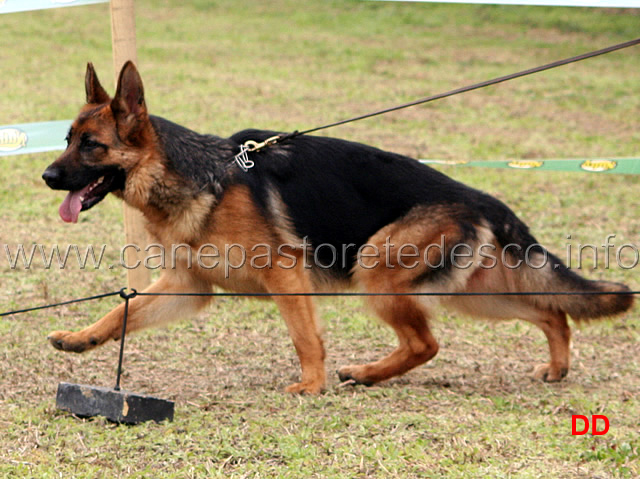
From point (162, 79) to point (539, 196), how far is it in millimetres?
7178

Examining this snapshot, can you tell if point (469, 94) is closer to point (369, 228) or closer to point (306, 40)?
point (306, 40)

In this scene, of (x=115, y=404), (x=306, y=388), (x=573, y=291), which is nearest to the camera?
(x=115, y=404)

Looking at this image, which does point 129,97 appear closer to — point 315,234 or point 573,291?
point 315,234

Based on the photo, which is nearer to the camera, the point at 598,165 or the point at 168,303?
the point at 168,303

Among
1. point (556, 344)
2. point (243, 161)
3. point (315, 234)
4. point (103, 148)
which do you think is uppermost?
point (103, 148)

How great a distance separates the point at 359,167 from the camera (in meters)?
5.09

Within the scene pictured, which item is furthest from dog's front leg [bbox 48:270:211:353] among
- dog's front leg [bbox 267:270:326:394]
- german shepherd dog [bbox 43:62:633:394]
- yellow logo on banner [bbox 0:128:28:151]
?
yellow logo on banner [bbox 0:128:28:151]

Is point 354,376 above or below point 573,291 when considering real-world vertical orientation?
below

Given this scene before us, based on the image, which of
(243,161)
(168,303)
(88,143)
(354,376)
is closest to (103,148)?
(88,143)

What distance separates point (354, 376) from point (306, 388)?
14.0 inches

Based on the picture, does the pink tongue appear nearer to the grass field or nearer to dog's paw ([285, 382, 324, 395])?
the grass field

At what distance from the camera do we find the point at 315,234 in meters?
5.00

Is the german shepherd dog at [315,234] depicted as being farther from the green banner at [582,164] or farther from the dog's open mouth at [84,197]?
the green banner at [582,164]

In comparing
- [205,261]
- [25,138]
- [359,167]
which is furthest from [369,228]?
[25,138]
